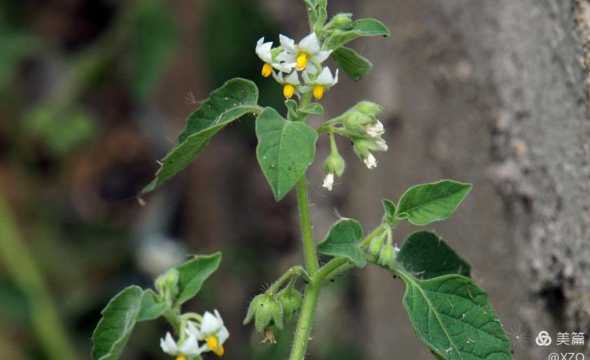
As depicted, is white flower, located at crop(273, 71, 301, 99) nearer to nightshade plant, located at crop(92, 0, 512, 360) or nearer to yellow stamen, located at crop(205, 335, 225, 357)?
nightshade plant, located at crop(92, 0, 512, 360)

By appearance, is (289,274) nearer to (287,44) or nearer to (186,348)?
(186,348)

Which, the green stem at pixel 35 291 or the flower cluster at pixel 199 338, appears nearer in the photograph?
the flower cluster at pixel 199 338

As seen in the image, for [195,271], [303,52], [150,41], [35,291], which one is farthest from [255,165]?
[303,52]

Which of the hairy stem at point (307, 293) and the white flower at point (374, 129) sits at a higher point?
the white flower at point (374, 129)

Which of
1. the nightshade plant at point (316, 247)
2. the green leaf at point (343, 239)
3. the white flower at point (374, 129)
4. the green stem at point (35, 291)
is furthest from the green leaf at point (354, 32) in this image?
the green stem at point (35, 291)

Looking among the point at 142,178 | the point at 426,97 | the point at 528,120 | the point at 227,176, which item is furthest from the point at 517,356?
the point at 142,178

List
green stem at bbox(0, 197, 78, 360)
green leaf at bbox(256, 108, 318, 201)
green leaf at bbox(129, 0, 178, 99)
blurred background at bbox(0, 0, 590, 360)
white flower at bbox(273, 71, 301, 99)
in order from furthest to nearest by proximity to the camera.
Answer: green leaf at bbox(129, 0, 178, 99) < green stem at bbox(0, 197, 78, 360) < blurred background at bbox(0, 0, 590, 360) < white flower at bbox(273, 71, 301, 99) < green leaf at bbox(256, 108, 318, 201)

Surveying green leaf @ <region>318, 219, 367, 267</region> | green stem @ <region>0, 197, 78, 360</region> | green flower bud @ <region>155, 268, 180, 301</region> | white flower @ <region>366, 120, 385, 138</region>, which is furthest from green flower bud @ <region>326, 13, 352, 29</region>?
green stem @ <region>0, 197, 78, 360</region>

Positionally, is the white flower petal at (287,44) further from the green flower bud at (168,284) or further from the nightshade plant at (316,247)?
the green flower bud at (168,284)
